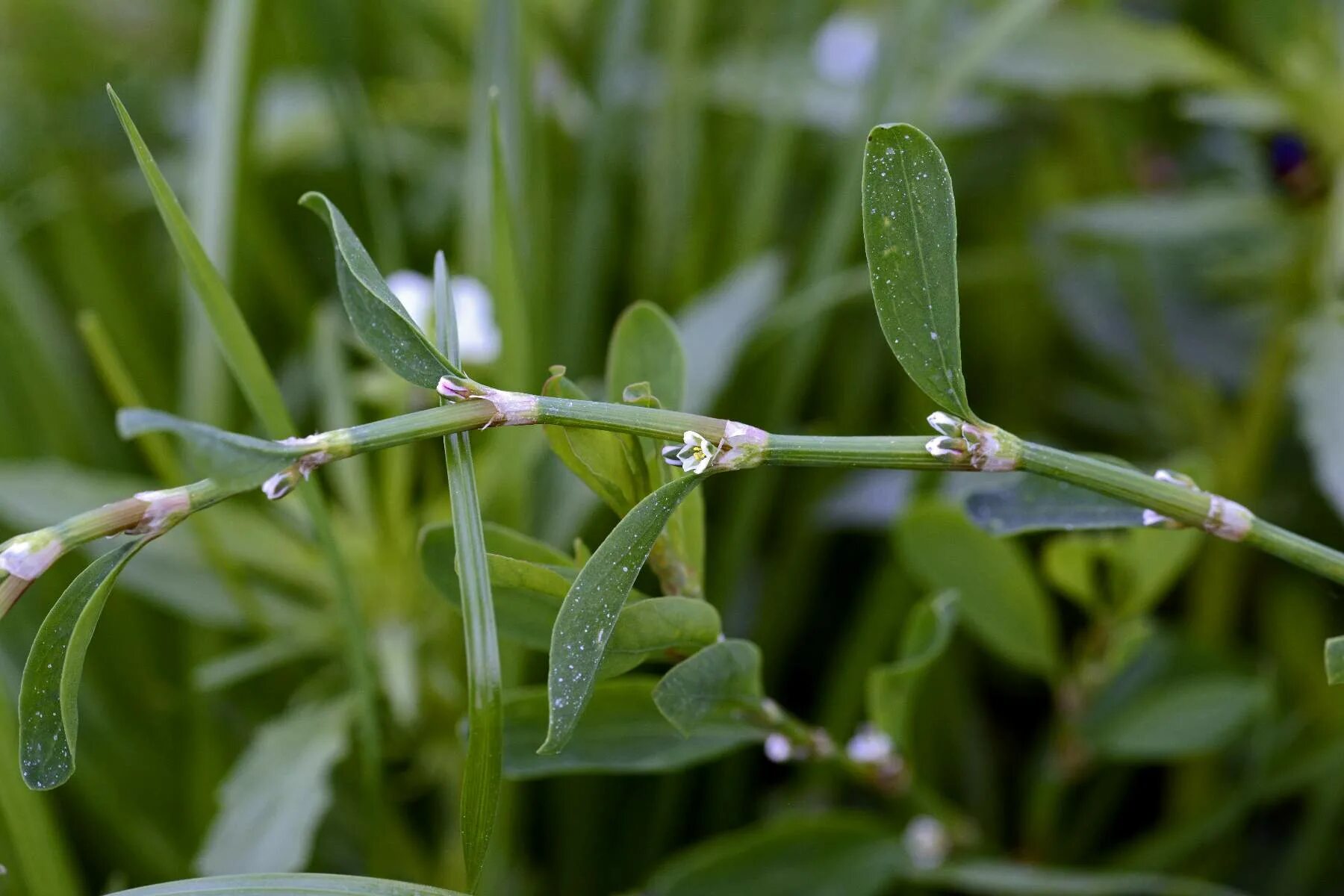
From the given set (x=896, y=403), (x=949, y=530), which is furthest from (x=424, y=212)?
(x=949, y=530)

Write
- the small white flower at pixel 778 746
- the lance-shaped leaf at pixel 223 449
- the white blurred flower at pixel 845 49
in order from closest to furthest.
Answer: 1. the lance-shaped leaf at pixel 223 449
2. the small white flower at pixel 778 746
3. the white blurred flower at pixel 845 49

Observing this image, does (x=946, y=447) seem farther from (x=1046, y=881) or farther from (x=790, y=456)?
(x=1046, y=881)

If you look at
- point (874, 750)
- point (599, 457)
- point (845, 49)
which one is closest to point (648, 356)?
point (599, 457)

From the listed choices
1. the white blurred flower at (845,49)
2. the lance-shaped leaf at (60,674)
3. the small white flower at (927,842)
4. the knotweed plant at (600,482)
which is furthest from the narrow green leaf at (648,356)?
the white blurred flower at (845,49)

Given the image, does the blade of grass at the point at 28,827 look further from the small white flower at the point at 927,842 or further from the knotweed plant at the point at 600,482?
the small white flower at the point at 927,842

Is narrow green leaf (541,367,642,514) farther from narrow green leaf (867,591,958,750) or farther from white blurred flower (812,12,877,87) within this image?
white blurred flower (812,12,877,87)

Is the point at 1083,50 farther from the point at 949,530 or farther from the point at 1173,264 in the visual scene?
the point at 949,530
